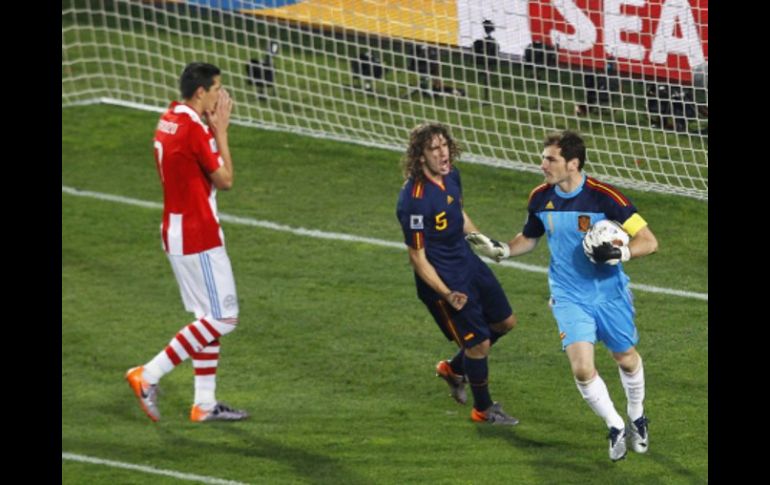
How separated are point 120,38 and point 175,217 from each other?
937cm

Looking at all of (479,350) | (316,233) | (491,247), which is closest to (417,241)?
(491,247)

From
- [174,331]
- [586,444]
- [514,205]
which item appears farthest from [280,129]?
[586,444]

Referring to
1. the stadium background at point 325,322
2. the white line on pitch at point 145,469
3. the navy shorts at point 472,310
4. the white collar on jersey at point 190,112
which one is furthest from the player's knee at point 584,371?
the white collar on jersey at point 190,112

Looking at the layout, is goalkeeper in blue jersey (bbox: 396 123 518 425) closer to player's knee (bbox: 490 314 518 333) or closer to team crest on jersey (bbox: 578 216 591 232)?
player's knee (bbox: 490 314 518 333)

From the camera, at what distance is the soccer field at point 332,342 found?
1113cm

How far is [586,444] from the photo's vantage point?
1122cm

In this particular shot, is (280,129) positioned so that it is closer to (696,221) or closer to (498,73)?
(498,73)

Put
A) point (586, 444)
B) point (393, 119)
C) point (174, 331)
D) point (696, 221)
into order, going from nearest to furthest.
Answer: point (586, 444) → point (174, 331) → point (696, 221) → point (393, 119)

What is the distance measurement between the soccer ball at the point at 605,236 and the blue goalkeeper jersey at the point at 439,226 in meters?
1.21

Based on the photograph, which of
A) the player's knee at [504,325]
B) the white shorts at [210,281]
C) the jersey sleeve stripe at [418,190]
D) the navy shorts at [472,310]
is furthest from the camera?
the player's knee at [504,325]

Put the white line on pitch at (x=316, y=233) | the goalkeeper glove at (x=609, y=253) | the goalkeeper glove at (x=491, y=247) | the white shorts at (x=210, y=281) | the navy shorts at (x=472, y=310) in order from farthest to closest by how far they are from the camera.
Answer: the white line on pitch at (x=316, y=233), the white shorts at (x=210, y=281), the navy shorts at (x=472, y=310), the goalkeeper glove at (x=491, y=247), the goalkeeper glove at (x=609, y=253)

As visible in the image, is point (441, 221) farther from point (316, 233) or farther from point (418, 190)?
point (316, 233)

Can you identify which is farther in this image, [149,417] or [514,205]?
[514,205]

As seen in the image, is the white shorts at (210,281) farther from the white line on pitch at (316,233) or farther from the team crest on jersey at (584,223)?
the white line on pitch at (316,233)
